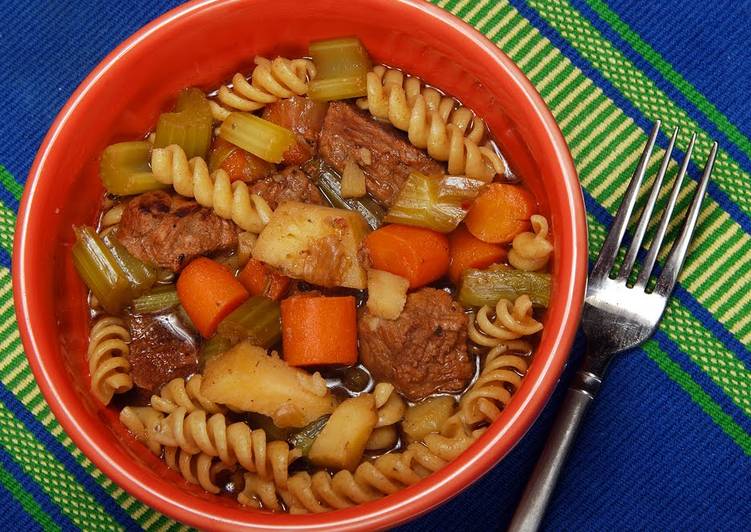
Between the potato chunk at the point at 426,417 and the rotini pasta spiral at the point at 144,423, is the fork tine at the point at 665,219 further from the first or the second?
the rotini pasta spiral at the point at 144,423

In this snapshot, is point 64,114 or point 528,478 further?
point 528,478

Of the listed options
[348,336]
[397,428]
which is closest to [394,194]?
[348,336]

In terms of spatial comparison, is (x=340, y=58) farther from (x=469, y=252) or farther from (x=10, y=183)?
(x=10, y=183)

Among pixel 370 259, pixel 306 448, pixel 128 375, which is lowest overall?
pixel 128 375

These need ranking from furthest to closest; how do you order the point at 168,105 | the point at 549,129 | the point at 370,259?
1. the point at 168,105
2. the point at 370,259
3. the point at 549,129

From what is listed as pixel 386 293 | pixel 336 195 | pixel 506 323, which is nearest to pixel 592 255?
pixel 506 323

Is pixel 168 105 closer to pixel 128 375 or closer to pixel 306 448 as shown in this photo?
pixel 128 375
